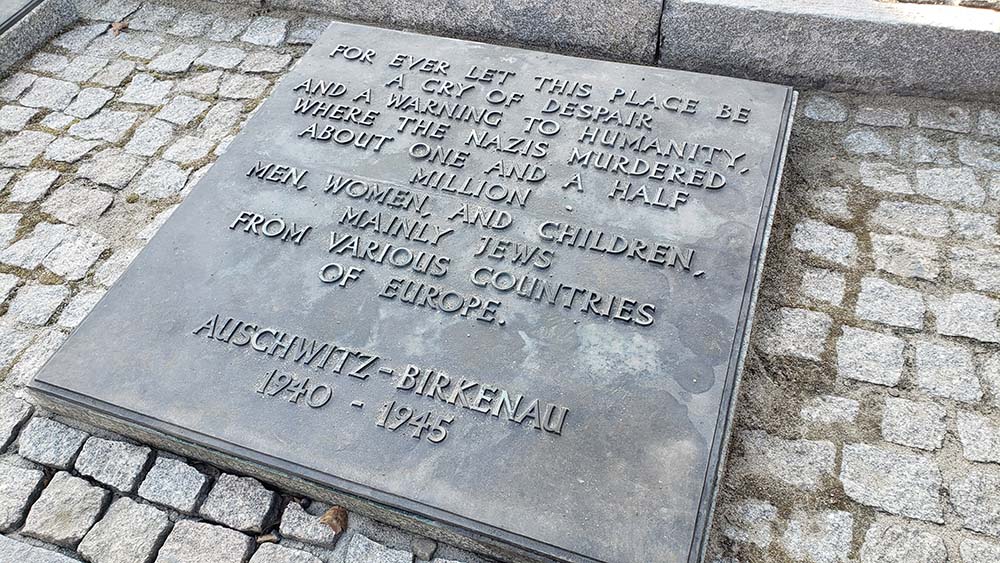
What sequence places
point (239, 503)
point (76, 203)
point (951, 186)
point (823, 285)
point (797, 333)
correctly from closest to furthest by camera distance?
point (239, 503)
point (797, 333)
point (823, 285)
point (951, 186)
point (76, 203)

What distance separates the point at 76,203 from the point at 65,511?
66.8 inches

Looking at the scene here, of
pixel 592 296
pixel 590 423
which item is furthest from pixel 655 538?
pixel 592 296

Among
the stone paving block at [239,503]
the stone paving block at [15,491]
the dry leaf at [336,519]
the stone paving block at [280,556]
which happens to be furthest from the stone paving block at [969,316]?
the stone paving block at [15,491]

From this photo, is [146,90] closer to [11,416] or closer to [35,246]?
[35,246]

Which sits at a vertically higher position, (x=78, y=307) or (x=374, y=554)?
(x=78, y=307)

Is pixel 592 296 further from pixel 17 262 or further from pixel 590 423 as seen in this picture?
pixel 17 262

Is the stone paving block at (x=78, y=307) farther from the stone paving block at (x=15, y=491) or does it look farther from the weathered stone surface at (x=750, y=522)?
the weathered stone surface at (x=750, y=522)

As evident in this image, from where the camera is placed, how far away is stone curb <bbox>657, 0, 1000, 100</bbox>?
393cm

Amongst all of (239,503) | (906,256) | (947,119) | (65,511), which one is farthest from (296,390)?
(947,119)

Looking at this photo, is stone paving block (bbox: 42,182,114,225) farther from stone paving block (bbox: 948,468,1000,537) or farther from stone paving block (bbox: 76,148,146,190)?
stone paving block (bbox: 948,468,1000,537)

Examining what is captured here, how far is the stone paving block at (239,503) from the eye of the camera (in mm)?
2781

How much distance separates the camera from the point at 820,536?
2.64 m

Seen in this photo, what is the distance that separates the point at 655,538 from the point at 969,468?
1.18 m

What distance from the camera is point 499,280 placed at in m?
3.10
